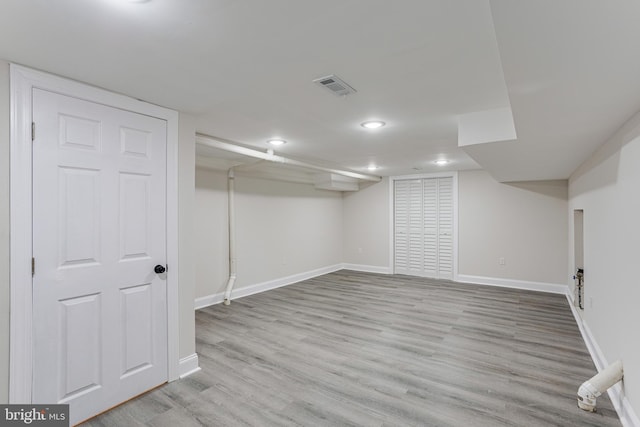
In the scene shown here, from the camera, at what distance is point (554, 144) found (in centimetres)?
273

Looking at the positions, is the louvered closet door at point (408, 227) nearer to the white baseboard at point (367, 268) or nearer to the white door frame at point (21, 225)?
the white baseboard at point (367, 268)

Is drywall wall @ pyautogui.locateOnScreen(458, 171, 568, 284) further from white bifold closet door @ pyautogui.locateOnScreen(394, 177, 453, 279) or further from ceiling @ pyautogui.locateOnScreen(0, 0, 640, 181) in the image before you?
ceiling @ pyautogui.locateOnScreen(0, 0, 640, 181)

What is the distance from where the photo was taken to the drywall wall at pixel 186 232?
2.59 meters

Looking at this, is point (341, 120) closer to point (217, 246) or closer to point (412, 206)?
point (217, 246)

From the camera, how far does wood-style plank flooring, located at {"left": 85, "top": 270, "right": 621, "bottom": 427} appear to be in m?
2.12

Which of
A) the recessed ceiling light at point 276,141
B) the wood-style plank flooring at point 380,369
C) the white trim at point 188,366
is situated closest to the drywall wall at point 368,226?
the wood-style plank flooring at point 380,369

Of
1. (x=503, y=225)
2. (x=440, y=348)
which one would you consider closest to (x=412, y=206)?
(x=503, y=225)

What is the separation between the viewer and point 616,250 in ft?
7.44

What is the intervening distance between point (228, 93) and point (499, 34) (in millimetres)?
1708

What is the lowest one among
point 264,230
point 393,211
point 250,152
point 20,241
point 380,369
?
point 380,369

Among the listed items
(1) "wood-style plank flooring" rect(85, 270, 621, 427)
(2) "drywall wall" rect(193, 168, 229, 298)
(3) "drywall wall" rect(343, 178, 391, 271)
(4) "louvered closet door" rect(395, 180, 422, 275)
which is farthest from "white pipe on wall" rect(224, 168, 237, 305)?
(4) "louvered closet door" rect(395, 180, 422, 275)

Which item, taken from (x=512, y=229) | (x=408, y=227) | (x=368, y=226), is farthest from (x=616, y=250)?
(x=368, y=226)

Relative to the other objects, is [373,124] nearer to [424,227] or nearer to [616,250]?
[616,250]

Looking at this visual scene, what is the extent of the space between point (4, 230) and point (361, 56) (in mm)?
2188
